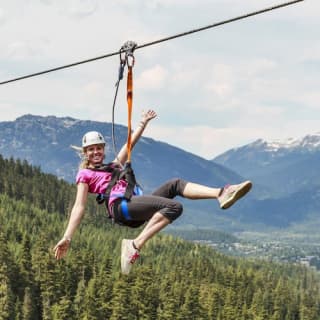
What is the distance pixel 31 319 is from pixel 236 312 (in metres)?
35.5

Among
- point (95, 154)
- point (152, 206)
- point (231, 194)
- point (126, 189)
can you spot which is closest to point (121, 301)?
point (95, 154)

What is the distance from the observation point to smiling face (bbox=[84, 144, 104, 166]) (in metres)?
14.2

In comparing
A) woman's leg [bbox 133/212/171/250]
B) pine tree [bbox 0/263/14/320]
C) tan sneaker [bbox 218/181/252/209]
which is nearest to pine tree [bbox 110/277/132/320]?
pine tree [bbox 0/263/14/320]

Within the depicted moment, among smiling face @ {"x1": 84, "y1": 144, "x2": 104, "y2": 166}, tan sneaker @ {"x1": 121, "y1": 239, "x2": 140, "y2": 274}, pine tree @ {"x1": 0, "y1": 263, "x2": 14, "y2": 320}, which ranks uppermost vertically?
smiling face @ {"x1": 84, "y1": 144, "x2": 104, "y2": 166}

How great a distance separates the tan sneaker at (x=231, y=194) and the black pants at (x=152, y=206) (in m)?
0.93

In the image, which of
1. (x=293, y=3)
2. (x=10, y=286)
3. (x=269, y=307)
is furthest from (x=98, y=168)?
(x=269, y=307)

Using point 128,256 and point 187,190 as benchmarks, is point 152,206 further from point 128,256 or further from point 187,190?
point 128,256

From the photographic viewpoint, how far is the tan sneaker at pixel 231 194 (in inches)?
487

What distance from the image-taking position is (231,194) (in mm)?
12453

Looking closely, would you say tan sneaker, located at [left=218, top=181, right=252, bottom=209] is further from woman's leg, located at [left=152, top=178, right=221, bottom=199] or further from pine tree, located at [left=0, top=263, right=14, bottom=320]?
pine tree, located at [left=0, top=263, right=14, bottom=320]

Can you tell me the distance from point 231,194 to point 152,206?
5.42 ft

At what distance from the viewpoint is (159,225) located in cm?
1313

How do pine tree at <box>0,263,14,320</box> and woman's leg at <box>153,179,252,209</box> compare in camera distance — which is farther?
pine tree at <box>0,263,14,320</box>

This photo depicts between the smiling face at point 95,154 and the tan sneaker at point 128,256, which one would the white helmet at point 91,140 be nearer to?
the smiling face at point 95,154
